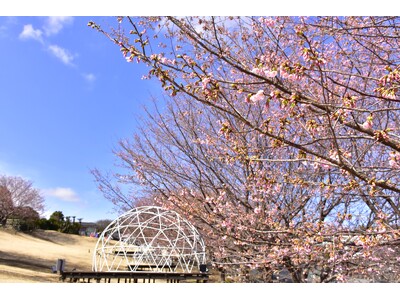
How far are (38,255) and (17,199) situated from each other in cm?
829

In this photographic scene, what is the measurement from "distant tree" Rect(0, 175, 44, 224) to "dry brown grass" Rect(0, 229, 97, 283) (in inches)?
46.6

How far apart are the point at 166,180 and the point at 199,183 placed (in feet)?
1.84

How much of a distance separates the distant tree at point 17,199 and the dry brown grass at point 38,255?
1.18m

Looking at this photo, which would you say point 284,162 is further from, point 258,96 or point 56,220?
point 56,220

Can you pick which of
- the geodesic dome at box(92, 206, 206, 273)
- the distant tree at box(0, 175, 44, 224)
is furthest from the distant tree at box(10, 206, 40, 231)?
the geodesic dome at box(92, 206, 206, 273)

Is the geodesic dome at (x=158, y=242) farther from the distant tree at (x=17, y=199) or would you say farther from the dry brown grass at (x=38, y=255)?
the distant tree at (x=17, y=199)

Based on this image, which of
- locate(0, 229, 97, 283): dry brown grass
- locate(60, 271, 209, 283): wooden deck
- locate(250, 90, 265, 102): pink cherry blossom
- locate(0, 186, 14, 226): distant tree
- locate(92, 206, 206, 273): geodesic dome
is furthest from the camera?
locate(0, 186, 14, 226): distant tree

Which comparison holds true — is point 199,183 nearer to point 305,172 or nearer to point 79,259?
point 305,172

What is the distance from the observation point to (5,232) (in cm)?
1755

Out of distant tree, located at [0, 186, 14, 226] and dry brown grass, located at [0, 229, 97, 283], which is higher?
distant tree, located at [0, 186, 14, 226]

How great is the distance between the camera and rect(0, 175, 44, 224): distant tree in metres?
18.5

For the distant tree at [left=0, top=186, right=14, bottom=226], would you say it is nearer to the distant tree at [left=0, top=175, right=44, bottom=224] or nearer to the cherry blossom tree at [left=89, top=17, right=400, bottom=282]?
the distant tree at [left=0, top=175, right=44, bottom=224]

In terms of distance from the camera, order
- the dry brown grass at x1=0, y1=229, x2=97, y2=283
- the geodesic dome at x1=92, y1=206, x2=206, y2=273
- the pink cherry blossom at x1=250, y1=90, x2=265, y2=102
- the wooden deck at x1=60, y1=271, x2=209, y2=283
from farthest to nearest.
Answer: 1. the dry brown grass at x1=0, y1=229, x2=97, y2=283
2. the geodesic dome at x1=92, y1=206, x2=206, y2=273
3. the wooden deck at x1=60, y1=271, x2=209, y2=283
4. the pink cherry blossom at x1=250, y1=90, x2=265, y2=102
